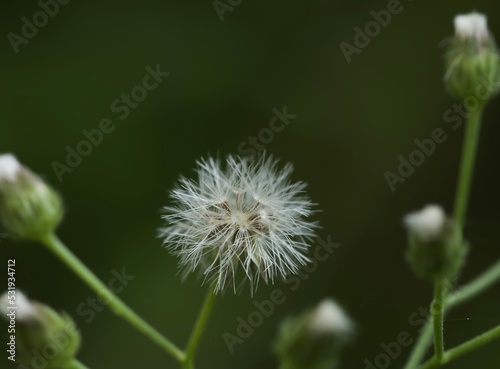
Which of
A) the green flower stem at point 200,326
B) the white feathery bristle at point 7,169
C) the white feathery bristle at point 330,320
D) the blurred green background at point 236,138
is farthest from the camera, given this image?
the blurred green background at point 236,138

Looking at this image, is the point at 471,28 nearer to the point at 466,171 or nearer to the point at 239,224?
the point at 466,171

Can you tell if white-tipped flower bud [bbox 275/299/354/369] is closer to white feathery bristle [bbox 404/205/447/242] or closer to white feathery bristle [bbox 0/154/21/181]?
white feathery bristle [bbox 404/205/447/242]

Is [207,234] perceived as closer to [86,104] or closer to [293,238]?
[293,238]

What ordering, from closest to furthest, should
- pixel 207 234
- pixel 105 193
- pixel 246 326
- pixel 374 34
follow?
pixel 207 234 < pixel 246 326 < pixel 105 193 < pixel 374 34

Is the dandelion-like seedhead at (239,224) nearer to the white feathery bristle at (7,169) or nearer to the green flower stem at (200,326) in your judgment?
the green flower stem at (200,326)

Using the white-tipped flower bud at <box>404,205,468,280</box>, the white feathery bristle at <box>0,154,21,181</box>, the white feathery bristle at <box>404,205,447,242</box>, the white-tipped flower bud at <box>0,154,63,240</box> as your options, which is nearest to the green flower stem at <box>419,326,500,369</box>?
the white-tipped flower bud at <box>404,205,468,280</box>

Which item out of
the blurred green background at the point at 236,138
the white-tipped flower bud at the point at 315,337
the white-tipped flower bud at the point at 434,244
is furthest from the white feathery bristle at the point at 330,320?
the blurred green background at the point at 236,138

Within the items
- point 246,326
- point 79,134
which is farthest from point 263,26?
point 246,326
